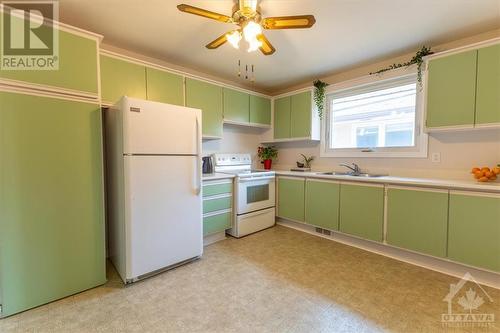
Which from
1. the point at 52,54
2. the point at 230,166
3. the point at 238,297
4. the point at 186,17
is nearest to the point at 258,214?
the point at 230,166

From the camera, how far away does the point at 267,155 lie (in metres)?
4.20

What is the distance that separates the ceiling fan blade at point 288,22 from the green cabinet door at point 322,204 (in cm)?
190

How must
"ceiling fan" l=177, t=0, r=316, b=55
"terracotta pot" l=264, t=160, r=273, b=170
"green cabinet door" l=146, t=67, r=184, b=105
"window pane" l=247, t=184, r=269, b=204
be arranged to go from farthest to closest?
1. "terracotta pot" l=264, t=160, r=273, b=170
2. "window pane" l=247, t=184, r=269, b=204
3. "green cabinet door" l=146, t=67, r=184, b=105
4. "ceiling fan" l=177, t=0, r=316, b=55

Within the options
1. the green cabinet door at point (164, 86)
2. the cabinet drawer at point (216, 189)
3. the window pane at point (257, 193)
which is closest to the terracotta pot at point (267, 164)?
the window pane at point (257, 193)

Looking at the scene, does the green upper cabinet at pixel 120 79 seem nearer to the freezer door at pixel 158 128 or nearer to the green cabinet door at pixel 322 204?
the freezer door at pixel 158 128

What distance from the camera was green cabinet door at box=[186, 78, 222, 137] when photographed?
297cm

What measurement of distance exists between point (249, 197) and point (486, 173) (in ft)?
8.27

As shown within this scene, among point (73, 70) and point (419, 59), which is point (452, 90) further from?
point (73, 70)

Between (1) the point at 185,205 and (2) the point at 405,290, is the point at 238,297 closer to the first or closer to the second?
(1) the point at 185,205

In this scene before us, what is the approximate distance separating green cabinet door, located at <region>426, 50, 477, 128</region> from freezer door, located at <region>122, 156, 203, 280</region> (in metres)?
2.56

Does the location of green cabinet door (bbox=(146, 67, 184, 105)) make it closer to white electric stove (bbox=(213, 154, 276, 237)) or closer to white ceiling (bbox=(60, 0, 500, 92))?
white ceiling (bbox=(60, 0, 500, 92))

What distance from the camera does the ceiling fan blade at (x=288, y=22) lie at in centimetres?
159

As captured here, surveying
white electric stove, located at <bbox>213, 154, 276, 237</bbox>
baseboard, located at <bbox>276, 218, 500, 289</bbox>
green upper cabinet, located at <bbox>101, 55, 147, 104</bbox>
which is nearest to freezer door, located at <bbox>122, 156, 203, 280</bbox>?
white electric stove, located at <bbox>213, 154, 276, 237</bbox>

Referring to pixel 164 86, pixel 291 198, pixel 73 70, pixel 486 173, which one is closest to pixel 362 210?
pixel 291 198
